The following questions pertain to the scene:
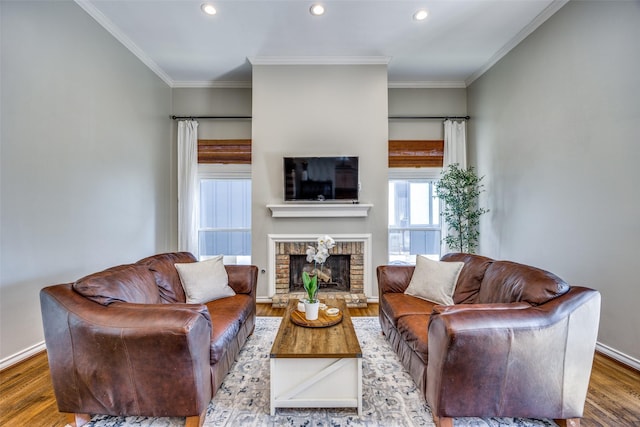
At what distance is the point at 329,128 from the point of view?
4.12m

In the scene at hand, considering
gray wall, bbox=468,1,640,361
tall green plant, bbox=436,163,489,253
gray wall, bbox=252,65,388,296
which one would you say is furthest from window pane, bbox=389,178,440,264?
gray wall, bbox=468,1,640,361

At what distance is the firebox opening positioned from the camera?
4.16 metres

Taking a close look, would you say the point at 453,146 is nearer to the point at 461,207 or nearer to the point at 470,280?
the point at 461,207

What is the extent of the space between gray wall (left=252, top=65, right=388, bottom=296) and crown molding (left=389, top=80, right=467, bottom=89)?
78cm

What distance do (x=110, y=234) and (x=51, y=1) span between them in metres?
2.28

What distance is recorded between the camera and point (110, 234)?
3346 mm

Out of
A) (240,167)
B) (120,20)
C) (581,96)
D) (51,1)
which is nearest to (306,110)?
(240,167)

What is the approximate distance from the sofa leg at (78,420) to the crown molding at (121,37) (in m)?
3.63

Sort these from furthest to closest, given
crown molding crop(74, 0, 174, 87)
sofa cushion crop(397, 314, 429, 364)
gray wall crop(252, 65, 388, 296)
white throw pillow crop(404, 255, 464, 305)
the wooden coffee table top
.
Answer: gray wall crop(252, 65, 388, 296) < crown molding crop(74, 0, 174, 87) < white throw pillow crop(404, 255, 464, 305) < sofa cushion crop(397, 314, 429, 364) < the wooden coffee table top

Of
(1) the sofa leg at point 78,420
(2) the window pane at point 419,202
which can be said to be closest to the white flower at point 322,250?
(1) the sofa leg at point 78,420

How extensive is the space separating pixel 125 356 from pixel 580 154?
3891mm

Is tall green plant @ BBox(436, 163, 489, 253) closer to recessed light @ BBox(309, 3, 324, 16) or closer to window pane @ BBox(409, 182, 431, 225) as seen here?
window pane @ BBox(409, 182, 431, 225)

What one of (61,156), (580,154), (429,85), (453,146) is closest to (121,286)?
(61,156)

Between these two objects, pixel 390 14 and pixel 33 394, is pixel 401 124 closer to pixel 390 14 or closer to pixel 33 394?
pixel 390 14
